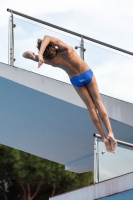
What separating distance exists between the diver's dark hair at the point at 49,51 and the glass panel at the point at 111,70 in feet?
16.9

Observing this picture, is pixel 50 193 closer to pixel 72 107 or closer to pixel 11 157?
pixel 11 157

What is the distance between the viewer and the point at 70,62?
10.1 metres

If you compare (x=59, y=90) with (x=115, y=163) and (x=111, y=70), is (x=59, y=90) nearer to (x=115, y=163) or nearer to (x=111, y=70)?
(x=111, y=70)

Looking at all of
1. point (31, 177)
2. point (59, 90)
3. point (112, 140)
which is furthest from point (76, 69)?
point (31, 177)

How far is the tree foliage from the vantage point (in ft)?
114

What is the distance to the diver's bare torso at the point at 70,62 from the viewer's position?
32.6ft

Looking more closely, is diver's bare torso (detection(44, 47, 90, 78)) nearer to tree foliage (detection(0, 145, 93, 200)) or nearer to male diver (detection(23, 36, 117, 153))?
male diver (detection(23, 36, 117, 153))

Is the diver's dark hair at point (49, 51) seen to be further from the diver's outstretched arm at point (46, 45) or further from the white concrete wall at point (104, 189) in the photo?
the white concrete wall at point (104, 189)

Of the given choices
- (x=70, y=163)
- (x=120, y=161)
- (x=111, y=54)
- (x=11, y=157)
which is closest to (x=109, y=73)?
(x=111, y=54)

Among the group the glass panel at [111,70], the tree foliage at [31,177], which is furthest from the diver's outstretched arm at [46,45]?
the tree foliage at [31,177]

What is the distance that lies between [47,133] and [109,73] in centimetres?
263

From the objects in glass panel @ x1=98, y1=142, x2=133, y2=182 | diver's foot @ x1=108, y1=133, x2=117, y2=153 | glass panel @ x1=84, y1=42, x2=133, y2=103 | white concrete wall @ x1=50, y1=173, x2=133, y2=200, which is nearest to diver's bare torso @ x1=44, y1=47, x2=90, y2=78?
diver's foot @ x1=108, y1=133, x2=117, y2=153

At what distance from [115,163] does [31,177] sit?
22.8 meters

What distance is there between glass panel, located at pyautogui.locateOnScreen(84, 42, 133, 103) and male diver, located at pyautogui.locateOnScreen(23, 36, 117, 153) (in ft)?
15.1
